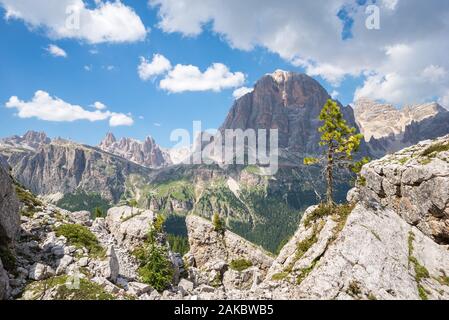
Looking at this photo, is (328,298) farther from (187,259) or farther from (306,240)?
(187,259)

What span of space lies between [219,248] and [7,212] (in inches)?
1543

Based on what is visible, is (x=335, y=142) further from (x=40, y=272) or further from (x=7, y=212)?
(x=7, y=212)

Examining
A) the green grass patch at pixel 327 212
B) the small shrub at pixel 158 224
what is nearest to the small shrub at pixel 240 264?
the small shrub at pixel 158 224

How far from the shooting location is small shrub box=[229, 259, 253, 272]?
Result: 2183 inches

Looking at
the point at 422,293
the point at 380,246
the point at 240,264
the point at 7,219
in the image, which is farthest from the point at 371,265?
the point at 240,264

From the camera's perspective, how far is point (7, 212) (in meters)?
28.4

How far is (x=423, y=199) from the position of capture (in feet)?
121

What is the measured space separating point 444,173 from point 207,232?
136ft

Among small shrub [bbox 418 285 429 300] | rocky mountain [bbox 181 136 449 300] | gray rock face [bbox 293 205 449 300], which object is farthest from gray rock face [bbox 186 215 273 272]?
small shrub [bbox 418 285 429 300]

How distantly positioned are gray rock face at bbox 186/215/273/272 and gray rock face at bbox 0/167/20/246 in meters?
35.6

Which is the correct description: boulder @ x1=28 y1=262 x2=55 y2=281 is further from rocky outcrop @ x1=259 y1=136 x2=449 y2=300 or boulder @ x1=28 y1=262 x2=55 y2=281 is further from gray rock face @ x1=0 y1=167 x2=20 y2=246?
rocky outcrop @ x1=259 y1=136 x2=449 y2=300

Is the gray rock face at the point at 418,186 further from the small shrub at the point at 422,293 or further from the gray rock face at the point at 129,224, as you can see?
the gray rock face at the point at 129,224

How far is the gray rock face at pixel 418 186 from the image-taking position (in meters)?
34.7

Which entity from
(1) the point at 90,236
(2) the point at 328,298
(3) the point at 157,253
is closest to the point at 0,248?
(1) the point at 90,236
